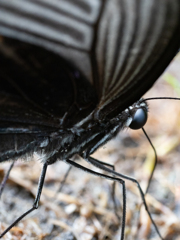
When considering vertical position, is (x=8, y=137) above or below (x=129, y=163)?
above

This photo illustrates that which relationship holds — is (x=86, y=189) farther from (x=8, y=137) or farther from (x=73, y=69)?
(x=73, y=69)

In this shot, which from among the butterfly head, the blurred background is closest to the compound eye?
the butterfly head

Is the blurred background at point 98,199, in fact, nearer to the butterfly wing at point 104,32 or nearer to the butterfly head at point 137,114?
the butterfly head at point 137,114

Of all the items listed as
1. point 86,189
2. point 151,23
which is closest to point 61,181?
point 86,189

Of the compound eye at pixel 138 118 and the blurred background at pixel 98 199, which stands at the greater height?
the compound eye at pixel 138 118

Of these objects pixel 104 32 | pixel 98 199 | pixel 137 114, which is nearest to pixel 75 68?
pixel 104 32

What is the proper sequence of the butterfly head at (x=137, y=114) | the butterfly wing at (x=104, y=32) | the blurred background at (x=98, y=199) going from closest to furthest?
the butterfly wing at (x=104, y=32)
the butterfly head at (x=137, y=114)
the blurred background at (x=98, y=199)

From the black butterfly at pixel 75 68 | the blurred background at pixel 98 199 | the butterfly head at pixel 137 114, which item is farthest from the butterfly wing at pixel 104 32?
the blurred background at pixel 98 199

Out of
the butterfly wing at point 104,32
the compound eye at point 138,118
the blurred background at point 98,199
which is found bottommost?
the blurred background at point 98,199
